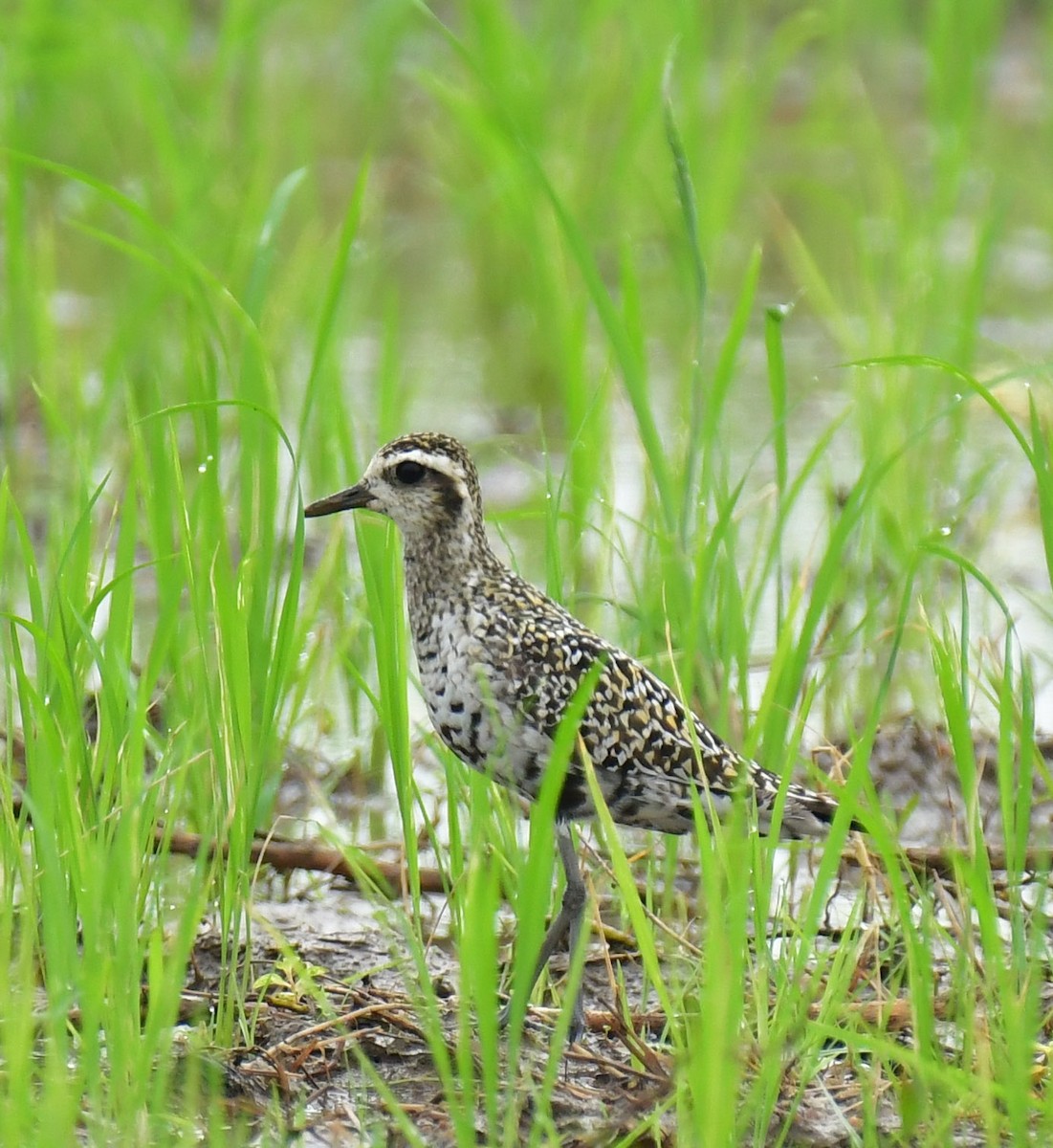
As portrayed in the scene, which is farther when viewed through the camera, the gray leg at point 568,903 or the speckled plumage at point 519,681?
the gray leg at point 568,903

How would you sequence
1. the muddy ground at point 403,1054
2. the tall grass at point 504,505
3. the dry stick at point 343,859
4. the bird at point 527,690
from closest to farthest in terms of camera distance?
the tall grass at point 504,505
the muddy ground at point 403,1054
the bird at point 527,690
the dry stick at point 343,859

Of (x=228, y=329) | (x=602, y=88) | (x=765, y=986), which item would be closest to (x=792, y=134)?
(x=602, y=88)

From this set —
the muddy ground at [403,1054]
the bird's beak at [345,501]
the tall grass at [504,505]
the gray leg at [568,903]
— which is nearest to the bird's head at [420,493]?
the bird's beak at [345,501]

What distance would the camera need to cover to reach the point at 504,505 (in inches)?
286

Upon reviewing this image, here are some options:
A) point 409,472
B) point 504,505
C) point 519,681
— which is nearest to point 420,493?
point 409,472

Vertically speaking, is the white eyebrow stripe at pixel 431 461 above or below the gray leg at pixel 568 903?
above

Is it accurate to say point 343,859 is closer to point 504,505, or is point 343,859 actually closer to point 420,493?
point 420,493

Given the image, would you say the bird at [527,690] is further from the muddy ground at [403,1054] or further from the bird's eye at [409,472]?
the muddy ground at [403,1054]

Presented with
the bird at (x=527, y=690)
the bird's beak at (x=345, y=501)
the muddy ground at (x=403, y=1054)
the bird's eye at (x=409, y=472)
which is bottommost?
the muddy ground at (x=403, y=1054)

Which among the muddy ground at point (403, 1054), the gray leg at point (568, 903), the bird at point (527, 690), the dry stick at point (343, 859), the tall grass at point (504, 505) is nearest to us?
the tall grass at point (504, 505)

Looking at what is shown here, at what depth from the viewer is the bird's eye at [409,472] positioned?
414cm

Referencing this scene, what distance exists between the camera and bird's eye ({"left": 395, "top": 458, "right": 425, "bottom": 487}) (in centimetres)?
414

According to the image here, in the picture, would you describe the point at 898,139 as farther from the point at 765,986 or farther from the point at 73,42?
the point at 765,986

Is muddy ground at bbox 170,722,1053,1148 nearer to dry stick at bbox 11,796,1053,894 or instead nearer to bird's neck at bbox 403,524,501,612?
dry stick at bbox 11,796,1053,894
